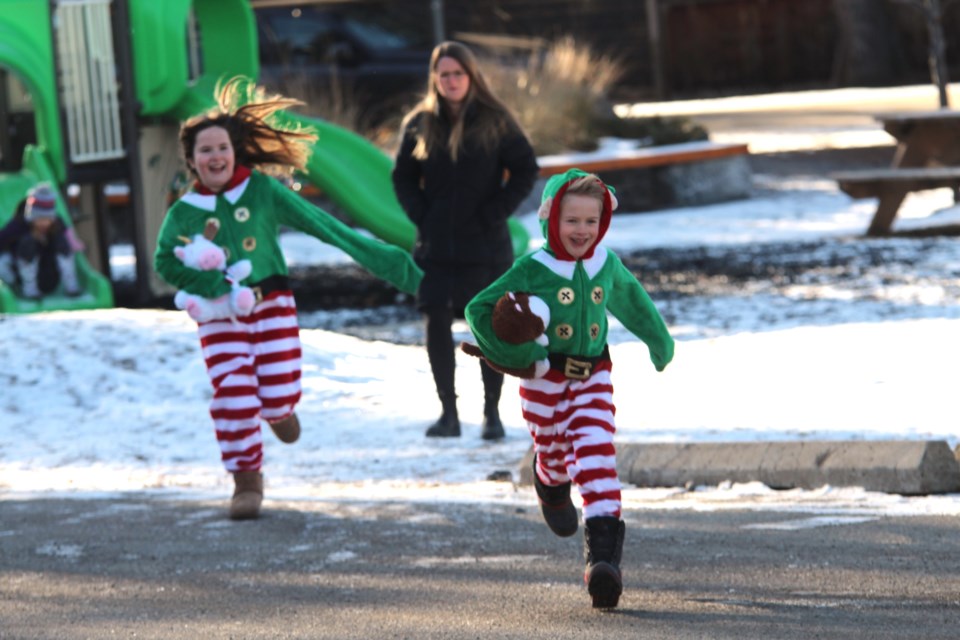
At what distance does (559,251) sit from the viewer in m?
5.02

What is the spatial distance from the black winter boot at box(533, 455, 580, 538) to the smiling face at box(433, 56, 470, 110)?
2895mm

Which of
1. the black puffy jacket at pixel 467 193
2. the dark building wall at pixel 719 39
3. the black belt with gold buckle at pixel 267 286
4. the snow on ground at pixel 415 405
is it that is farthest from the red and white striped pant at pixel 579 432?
the dark building wall at pixel 719 39

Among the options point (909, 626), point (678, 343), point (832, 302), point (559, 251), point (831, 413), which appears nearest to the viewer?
point (909, 626)

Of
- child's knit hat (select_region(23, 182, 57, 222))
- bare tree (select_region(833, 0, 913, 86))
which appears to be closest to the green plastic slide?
child's knit hat (select_region(23, 182, 57, 222))

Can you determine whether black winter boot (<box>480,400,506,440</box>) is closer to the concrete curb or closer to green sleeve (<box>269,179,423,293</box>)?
the concrete curb

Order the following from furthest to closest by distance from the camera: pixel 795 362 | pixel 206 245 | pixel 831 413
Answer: pixel 795 362 < pixel 831 413 < pixel 206 245

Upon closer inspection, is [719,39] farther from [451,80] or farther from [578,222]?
[578,222]

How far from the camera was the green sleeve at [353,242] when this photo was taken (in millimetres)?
6398

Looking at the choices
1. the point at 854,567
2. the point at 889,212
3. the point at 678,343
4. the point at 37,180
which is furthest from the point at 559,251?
the point at 889,212

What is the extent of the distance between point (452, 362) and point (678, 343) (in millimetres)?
2221

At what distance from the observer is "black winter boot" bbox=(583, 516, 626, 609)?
4.74 meters

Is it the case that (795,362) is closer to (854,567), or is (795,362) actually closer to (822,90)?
(854,567)

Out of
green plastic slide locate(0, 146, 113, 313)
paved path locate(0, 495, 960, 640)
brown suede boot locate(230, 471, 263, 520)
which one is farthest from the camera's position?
green plastic slide locate(0, 146, 113, 313)

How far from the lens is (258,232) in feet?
21.2
